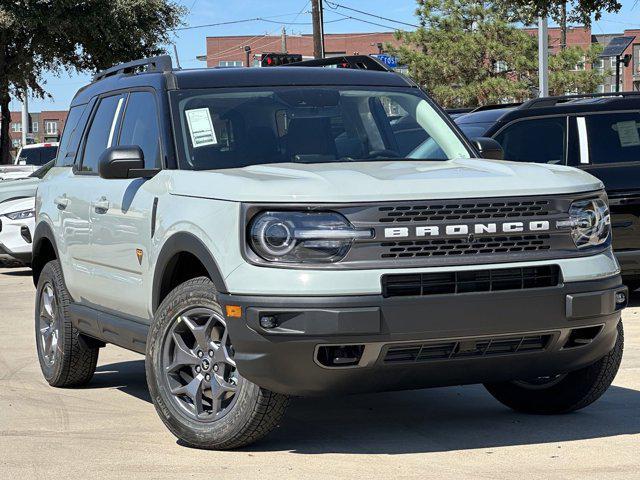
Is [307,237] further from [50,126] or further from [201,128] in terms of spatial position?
[50,126]

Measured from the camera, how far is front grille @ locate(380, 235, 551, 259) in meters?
5.47

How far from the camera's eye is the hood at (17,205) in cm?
1686

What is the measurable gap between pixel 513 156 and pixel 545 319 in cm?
635

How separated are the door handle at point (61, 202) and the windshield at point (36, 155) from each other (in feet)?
76.3

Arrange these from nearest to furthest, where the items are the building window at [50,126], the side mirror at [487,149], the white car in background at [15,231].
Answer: the side mirror at [487,149]
the white car in background at [15,231]
the building window at [50,126]

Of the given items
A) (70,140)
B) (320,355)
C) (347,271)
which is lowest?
(320,355)

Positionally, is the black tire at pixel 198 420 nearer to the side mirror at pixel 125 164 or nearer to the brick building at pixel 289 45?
the side mirror at pixel 125 164

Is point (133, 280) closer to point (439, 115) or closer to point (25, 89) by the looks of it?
point (439, 115)

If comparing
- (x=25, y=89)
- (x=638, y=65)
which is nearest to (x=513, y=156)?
(x=25, y=89)

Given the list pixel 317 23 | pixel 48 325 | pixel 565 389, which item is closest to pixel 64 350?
pixel 48 325

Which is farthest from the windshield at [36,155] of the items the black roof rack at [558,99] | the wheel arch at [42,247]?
the wheel arch at [42,247]

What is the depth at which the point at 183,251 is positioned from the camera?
19.9 ft

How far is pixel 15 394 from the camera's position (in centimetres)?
790

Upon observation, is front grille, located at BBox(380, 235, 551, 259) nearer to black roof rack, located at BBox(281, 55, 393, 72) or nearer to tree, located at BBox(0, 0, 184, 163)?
black roof rack, located at BBox(281, 55, 393, 72)
